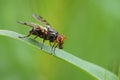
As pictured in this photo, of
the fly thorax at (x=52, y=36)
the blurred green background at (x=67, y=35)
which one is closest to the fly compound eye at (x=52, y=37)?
the fly thorax at (x=52, y=36)

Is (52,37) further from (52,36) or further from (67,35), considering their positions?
(67,35)

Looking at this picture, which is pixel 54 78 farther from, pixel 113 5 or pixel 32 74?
pixel 113 5

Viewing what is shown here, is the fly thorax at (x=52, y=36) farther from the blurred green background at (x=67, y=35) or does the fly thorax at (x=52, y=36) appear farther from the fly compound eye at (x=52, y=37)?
the blurred green background at (x=67, y=35)

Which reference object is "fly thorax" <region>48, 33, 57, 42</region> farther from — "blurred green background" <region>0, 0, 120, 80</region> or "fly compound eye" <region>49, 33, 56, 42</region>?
"blurred green background" <region>0, 0, 120, 80</region>

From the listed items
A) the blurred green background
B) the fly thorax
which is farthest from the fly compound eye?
the blurred green background

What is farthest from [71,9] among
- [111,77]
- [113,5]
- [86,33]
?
[111,77]

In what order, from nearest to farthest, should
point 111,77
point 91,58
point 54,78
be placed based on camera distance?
point 111,77, point 54,78, point 91,58

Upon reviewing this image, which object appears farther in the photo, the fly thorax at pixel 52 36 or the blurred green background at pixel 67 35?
the blurred green background at pixel 67 35

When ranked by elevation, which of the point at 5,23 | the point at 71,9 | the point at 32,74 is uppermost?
the point at 71,9
